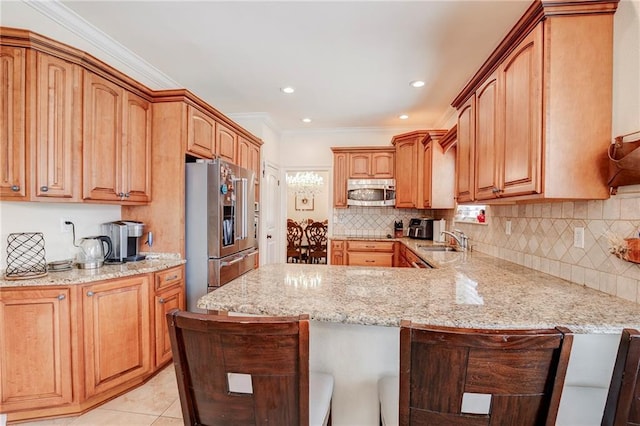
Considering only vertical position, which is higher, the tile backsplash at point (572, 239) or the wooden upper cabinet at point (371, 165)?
the wooden upper cabinet at point (371, 165)

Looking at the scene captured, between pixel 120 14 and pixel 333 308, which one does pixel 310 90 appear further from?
pixel 333 308

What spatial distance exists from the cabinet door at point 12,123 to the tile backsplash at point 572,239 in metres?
3.25

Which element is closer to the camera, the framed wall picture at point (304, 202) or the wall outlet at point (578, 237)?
the wall outlet at point (578, 237)

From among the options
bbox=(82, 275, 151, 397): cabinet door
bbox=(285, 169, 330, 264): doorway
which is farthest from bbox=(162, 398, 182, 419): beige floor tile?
bbox=(285, 169, 330, 264): doorway

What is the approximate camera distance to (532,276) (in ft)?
5.95

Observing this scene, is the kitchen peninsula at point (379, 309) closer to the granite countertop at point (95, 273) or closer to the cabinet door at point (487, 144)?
the cabinet door at point (487, 144)

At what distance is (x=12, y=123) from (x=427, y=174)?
408 centimetres

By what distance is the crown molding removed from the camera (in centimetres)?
205

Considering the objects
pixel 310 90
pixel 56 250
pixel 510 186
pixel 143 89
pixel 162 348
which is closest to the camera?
pixel 510 186

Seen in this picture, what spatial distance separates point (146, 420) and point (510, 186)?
2.61 m

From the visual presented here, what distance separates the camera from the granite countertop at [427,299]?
106 cm

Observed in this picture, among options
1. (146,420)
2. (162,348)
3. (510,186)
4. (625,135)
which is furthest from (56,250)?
(625,135)

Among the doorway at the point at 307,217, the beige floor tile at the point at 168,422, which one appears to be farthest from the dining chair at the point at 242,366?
the doorway at the point at 307,217

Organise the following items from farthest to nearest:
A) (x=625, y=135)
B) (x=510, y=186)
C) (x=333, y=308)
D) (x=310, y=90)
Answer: (x=310, y=90), (x=510, y=186), (x=625, y=135), (x=333, y=308)
